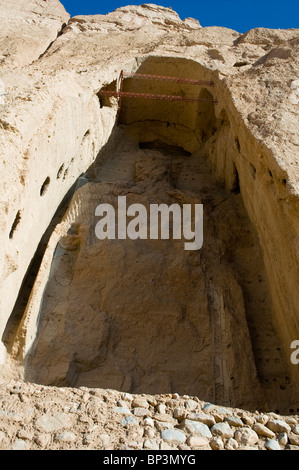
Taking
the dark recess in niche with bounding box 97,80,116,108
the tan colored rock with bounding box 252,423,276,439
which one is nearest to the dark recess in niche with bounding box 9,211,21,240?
the tan colored rock with bounding box 252,423,276,439

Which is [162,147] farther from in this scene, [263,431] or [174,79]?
[263,431]

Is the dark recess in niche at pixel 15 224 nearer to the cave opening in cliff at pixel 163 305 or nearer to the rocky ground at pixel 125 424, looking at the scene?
the cave opening in cliff at pixel 163 305

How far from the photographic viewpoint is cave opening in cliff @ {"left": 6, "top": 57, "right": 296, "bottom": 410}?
466 cm

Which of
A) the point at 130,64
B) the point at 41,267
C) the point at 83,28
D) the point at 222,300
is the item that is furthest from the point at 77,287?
the point at 83,28

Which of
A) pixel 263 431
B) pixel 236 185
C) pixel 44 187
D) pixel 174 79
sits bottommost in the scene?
pixel 263 431

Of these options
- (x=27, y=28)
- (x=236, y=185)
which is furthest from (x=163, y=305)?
(x=27, y=28)

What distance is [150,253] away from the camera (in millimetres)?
5941

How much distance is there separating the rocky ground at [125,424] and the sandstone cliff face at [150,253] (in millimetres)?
1432

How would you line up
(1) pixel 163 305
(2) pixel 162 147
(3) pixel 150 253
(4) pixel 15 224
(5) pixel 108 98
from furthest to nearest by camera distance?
1. (2) pixel 162 147
2. (5) pixel 108 98
3. (3) pixel 150 253
4. (1) pixel 163 305
5. (4) pixel 15 224

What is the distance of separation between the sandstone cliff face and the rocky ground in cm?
143

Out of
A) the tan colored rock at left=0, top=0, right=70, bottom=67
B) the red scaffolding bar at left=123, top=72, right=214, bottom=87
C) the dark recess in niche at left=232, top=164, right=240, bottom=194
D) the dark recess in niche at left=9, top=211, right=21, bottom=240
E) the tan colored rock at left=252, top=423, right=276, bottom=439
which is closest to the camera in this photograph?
the tan colored rock at left=252, top=423, right=276, bottom=439

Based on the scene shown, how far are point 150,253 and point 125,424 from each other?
3302 millimetres

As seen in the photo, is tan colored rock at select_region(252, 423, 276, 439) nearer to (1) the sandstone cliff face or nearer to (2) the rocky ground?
(2) the rocky ground

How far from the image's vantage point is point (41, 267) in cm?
527
